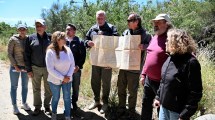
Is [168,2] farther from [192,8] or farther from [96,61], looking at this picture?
[96,61]

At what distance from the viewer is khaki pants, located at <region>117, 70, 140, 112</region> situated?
244 inches

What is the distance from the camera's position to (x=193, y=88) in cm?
360

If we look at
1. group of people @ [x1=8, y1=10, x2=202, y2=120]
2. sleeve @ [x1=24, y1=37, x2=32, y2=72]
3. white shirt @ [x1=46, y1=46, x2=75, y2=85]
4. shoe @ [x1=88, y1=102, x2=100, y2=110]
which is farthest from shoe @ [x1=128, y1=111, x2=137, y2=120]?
sleeve @ [x1=24, y1=37, x2=32, y2=72]

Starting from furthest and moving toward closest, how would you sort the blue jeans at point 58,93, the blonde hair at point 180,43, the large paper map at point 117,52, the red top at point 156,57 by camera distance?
the large paper map at point 117,52 → the blue jeans at point 58,93 → the red top at point 156,57 → the blonde hair at point 180,43

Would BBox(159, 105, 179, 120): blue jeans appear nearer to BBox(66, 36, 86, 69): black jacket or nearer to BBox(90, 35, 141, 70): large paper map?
BBox(90, 35, 141, 70): large paper map

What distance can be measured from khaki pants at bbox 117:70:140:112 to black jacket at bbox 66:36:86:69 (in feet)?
2.72

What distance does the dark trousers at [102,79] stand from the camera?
675cm

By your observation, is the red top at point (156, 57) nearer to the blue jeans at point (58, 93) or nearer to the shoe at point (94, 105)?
the blue jeans at point (58, 93)

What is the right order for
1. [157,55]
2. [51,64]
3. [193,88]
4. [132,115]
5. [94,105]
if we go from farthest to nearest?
[94,105], [132,115], [51,64], [157,55], [193,88]

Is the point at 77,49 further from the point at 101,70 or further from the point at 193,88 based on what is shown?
the point at 193,88

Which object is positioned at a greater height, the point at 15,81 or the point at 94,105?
the point at 15,81

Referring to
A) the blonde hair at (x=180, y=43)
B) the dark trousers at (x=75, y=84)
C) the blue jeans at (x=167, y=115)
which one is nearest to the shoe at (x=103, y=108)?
the dark trousers at (x=75, y=84)

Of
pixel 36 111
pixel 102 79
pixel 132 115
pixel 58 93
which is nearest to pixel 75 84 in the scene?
pixel 102 79

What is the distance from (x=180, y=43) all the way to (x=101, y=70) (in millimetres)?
3213
